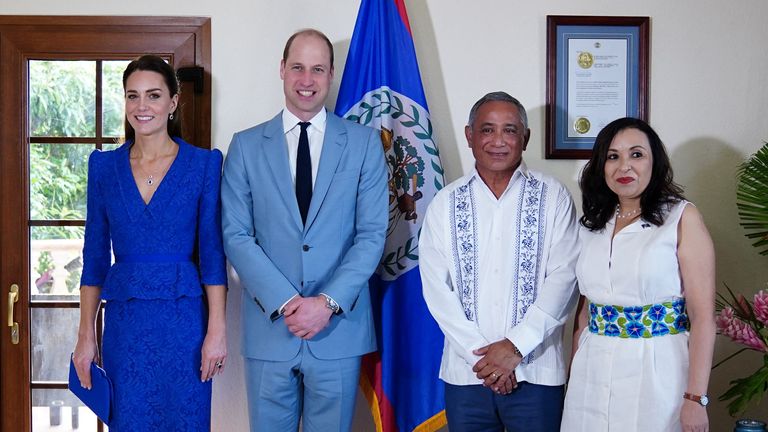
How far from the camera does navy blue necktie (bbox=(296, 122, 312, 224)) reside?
Result: 2.54 metres

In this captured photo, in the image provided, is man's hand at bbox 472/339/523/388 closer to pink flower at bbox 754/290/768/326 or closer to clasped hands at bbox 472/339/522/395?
clasped hands at bbox 472/339/522/395

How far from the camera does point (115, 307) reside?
2.39 meters

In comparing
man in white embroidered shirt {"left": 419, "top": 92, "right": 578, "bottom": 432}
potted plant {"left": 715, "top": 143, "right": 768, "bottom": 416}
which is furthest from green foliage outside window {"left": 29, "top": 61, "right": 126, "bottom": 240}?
potted plant {"left": 715, "top": 143, "right": 768, "bottom": 416}

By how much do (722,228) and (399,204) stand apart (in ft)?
4.63

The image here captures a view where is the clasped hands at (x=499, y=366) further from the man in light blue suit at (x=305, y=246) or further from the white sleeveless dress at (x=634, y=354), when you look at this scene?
the man in light blue suit at (x=305, y=246)

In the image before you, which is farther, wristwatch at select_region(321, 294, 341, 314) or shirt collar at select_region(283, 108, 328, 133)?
shirt collar at select_region(283, 108, 328, 133)

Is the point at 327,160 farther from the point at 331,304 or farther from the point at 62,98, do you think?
the point at 62,98

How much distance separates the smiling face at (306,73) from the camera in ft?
8.43

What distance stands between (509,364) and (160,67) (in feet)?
4.77

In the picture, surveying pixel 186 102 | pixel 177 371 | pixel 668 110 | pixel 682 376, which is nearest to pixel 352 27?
pixel 186 102

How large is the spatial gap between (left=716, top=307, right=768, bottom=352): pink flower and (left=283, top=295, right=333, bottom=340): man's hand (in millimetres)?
1347

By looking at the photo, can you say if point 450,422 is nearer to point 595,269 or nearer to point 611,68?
point 595,269

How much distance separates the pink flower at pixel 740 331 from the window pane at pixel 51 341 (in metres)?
2.49

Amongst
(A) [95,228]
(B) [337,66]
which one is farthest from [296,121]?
(A) [95,228]
